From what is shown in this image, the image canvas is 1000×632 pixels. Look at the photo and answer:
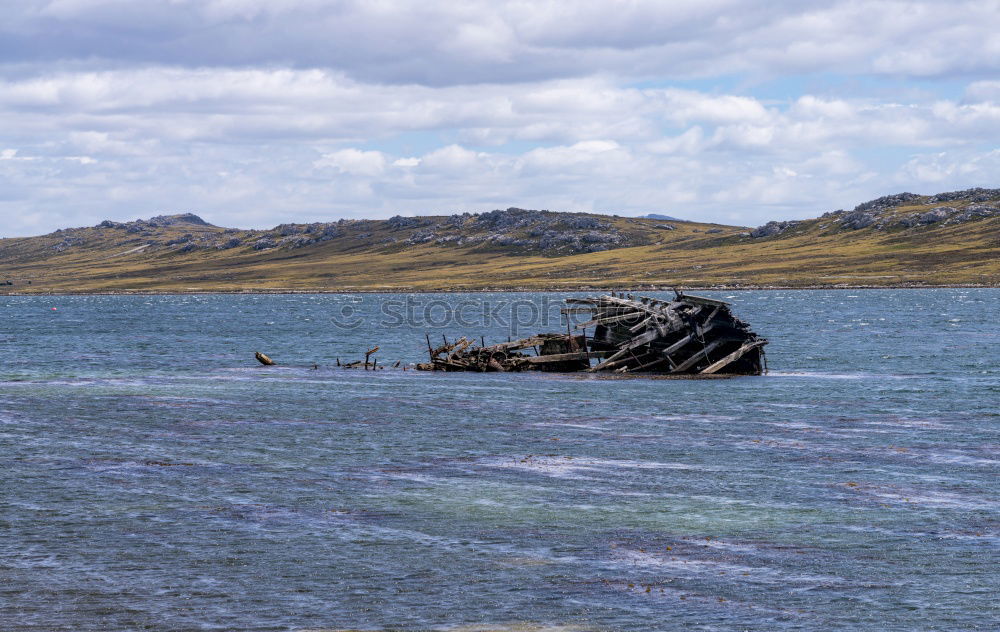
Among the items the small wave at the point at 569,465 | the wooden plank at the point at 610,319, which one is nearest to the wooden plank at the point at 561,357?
the wooden plank at the point at 610,319

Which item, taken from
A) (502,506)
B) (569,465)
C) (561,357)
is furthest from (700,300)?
(502,506)

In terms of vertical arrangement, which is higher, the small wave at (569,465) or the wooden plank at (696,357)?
the wooden plank at (696,357)

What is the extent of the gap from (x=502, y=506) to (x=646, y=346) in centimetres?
3541

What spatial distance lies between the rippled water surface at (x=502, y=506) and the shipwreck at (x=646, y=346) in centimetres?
447

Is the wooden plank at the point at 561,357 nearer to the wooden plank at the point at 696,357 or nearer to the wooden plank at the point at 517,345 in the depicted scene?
the wooden plank at the point at 517,345

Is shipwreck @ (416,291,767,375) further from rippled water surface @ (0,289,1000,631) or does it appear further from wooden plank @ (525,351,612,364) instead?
rippled water surface @ (0,289,1000,631)

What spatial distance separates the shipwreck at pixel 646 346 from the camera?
182 feet

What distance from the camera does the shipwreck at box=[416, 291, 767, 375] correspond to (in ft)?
182

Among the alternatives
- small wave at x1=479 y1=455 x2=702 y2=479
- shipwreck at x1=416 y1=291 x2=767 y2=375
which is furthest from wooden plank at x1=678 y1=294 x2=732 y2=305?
small wave at x1=479 y1=455 x2=702 y2=479

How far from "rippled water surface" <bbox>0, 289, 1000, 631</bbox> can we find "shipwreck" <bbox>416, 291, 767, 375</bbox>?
4.47 m

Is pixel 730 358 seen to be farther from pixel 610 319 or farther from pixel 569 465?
pixel 569 465

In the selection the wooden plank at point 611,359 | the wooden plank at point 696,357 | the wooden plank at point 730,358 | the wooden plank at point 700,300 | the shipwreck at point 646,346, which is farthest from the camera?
the wooden plank at point 611,359

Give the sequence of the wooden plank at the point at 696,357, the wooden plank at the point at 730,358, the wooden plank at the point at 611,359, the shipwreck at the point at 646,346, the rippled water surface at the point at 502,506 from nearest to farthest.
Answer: the rippled water surface at the point at 502,506
the wooden plank at the point at 730,358
the wooden plank at the point at 696,357
the shipwreck at the point at 646,346
the wooden plank at the point at 611,359

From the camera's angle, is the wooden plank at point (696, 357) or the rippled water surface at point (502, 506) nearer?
the rippled water surface at point (502, 506)
